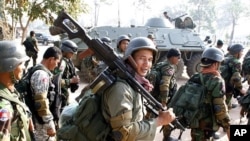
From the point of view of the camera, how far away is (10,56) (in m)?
2.36

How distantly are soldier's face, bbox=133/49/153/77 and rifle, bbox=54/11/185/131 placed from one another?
0.34 ft

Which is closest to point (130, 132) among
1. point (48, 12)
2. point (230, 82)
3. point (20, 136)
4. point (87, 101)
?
point (87, 101)

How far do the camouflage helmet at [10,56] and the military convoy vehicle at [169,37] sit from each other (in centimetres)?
952

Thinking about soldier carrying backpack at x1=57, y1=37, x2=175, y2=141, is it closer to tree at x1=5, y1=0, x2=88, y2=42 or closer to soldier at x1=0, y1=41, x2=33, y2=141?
soldier at x1=0, y1=41, x2=33, y2=141

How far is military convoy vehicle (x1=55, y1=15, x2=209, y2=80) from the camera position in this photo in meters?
12.3

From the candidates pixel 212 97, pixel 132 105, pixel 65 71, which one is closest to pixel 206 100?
pixel 212 97

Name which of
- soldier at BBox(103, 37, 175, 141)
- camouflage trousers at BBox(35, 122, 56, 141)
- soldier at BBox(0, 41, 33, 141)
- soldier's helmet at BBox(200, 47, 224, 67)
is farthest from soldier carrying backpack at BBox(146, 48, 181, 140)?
soldier at BBox(0, 41, 33, 141)

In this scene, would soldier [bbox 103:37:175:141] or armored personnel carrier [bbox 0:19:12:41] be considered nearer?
soldier [bbox 103:37:175:141]

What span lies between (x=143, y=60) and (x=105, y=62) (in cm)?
27

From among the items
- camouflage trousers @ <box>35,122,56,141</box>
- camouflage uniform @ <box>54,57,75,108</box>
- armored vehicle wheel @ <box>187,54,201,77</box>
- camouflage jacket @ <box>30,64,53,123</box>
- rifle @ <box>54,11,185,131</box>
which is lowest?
armored vehicle wheel @ <box>187,54,201,77</box>

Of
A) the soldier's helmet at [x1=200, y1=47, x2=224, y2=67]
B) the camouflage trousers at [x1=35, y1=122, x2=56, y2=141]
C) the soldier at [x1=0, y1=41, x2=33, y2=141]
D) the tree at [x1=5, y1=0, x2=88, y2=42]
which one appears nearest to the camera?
the soldier at [x1=0, y1=41, x2=33, y2=141]

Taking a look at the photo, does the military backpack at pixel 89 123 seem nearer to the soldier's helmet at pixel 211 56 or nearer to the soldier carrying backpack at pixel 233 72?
the soldier's helmet at pixel 211 56

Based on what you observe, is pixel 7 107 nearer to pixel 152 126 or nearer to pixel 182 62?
pixel 152 126

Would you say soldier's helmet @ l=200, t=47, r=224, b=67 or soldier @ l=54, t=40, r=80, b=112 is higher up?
soldier's helmet @ l=200, t=47, r=224, b=67
